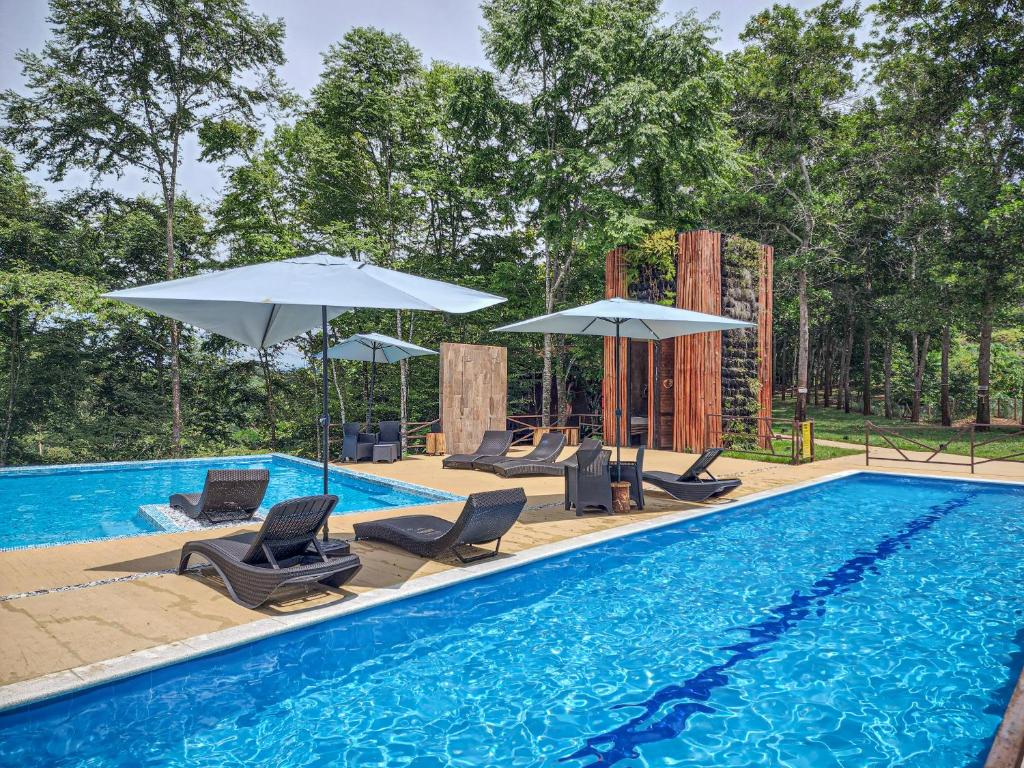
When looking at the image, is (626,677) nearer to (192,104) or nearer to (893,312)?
(192,104)

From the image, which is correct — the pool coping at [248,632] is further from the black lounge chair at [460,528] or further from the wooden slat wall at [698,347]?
the wooden slat wall at [698,347]

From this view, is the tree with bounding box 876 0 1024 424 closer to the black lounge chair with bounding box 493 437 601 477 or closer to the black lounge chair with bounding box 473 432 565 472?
the black lounge chair with bounding box 473 432 565 472

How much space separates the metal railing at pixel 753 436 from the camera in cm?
1261

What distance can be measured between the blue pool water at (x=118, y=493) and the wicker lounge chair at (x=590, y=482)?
7.69 ft

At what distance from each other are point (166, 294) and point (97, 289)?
14.8 meters

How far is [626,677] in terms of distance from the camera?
3.60 m

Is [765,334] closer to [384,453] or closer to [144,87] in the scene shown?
[384,453]

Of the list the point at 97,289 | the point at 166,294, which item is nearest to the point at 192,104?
the point at 97,289

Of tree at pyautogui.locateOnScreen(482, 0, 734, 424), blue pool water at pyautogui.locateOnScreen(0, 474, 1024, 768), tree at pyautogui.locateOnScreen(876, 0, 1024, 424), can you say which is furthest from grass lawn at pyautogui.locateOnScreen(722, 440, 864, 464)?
tree at pyautogui.locateOnScreen(876, 0, 1024, 424)

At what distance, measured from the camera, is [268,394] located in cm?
2050

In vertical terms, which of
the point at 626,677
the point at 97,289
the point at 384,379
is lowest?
the point at 626,677

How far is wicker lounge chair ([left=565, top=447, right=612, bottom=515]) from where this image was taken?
7492mm

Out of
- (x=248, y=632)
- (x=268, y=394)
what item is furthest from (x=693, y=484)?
(x=268, y=394)

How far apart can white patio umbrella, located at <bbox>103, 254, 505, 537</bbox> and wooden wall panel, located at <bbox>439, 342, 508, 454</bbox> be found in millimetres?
7452
